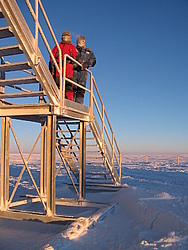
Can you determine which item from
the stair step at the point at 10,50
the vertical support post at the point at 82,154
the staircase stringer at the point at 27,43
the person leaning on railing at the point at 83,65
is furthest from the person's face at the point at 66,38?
the vertical support post at the point at 82,154

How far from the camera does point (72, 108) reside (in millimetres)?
7715

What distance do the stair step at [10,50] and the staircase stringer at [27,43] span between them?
126mm

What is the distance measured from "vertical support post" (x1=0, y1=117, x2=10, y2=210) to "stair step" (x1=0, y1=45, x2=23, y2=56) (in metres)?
2.29

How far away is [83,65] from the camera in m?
8.16

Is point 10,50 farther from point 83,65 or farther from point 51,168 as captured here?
point 51,168

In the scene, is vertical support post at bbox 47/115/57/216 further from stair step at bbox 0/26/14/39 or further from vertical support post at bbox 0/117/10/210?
stair step at bbox 0/26/14/39

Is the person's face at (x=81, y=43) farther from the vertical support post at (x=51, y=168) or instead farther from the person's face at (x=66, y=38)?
the vertical support post at (x=51, y=168)

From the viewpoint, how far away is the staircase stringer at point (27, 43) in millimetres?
5305

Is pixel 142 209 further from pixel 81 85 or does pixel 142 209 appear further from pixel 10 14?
pixel 10 14

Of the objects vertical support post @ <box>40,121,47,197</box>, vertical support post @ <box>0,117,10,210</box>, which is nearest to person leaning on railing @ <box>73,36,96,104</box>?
vertical support post @ <box>40,121,47,197</box>

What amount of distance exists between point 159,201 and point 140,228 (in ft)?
10.6

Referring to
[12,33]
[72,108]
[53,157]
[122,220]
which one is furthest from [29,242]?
[12,33]

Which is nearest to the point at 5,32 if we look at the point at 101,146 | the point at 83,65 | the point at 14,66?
the point at 14,66

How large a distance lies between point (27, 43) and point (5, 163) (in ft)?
11.5
